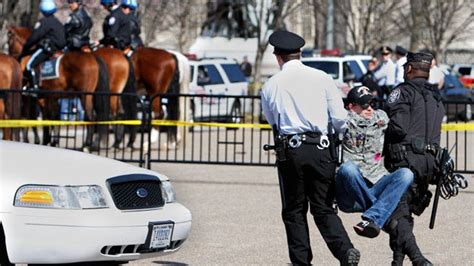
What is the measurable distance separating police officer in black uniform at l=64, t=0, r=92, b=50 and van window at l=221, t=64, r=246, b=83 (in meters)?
9.87

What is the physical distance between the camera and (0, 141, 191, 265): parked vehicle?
28.6ft

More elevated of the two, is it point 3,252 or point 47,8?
point 47,8

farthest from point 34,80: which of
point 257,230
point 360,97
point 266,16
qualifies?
point 266,16

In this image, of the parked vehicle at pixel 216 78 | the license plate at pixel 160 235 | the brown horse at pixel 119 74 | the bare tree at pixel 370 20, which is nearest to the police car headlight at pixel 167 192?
the license plate at pixel 160 235

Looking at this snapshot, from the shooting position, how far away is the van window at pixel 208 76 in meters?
32.3

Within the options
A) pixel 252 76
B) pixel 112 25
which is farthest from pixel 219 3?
pixel 112 25

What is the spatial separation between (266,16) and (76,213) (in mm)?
32103

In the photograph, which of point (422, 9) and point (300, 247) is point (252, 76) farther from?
point (300, 247)

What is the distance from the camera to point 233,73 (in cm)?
3394

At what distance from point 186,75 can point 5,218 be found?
16.8 m

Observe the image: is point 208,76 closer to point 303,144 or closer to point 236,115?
point 236,115

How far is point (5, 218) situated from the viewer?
342 inches

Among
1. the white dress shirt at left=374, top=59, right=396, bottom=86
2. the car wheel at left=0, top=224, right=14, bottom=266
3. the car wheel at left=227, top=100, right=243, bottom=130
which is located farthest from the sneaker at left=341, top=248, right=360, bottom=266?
the white dress shirt at left=374, top=59, right=396, bottom=86

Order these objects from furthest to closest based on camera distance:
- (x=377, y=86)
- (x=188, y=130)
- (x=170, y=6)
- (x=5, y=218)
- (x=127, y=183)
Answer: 1. (x=170, y=6)
2. (x=188, y=130)
3. (x=377, y=86)
4. (x=127, y=183)
5. (x=5, y=218)
